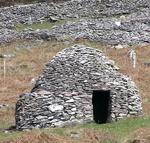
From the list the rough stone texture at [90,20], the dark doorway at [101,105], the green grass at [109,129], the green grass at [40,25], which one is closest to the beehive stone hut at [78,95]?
the dark doorway at [101,105]

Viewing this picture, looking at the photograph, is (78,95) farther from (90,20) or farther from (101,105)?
Result: (90,20)

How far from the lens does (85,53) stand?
1224 inches

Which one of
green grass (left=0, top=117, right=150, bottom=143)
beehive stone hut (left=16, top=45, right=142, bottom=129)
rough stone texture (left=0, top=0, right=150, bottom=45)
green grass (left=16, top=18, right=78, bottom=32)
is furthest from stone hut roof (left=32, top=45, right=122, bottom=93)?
green grass (left=16, top=18, right=78, bottom=32)

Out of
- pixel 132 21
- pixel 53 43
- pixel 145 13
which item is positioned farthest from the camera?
pixel 145 13

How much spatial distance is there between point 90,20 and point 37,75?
24.9m

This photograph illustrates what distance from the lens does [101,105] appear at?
105 feet

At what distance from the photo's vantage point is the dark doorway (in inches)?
1214

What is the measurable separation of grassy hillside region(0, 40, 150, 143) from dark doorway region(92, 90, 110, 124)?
5.93 feet

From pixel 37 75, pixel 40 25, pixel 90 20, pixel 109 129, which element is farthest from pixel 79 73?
pixel 40 25

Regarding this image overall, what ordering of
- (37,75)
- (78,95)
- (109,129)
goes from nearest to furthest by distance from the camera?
(109,129), (78,95), (37,75)

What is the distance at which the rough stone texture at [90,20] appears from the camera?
64.0 metres

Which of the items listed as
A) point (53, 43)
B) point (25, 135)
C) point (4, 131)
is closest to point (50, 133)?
point (25, 135)

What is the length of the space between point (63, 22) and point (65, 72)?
45212 mm

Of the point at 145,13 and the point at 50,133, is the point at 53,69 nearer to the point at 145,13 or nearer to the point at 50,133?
the point at 50,133
